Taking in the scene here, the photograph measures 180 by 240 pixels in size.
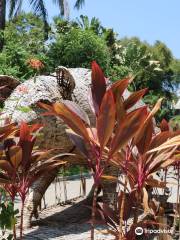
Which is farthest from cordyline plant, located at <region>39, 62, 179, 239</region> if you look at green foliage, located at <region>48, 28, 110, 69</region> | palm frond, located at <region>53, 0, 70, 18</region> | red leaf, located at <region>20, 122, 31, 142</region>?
palm frond, located at <region>53, 0, 70, 18</region>

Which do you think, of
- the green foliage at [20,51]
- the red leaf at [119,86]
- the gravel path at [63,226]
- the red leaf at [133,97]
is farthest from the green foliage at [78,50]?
A: the red leaf at [119,86]

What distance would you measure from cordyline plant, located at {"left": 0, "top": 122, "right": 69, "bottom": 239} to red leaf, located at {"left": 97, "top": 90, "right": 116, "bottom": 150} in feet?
0.96

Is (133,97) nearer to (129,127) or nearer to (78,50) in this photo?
(129,127)

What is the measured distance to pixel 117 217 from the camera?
2311 mm

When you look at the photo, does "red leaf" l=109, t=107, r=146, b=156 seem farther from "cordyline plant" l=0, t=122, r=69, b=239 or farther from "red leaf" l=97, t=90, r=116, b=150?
"cordyline plant" l=0, t=122, r=69, b=239

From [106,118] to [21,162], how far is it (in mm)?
492

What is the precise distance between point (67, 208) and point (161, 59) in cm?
2415

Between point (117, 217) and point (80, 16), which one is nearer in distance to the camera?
point (117, 217)

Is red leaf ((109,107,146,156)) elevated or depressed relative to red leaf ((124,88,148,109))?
depressed

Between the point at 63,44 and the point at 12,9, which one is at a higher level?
the point at 12,9

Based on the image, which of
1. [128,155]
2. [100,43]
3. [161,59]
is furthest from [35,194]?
[161,59]

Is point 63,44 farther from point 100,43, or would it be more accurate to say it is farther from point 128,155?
point 128,155

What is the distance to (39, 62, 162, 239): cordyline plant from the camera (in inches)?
74.3

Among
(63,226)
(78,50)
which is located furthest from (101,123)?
(78,50)
